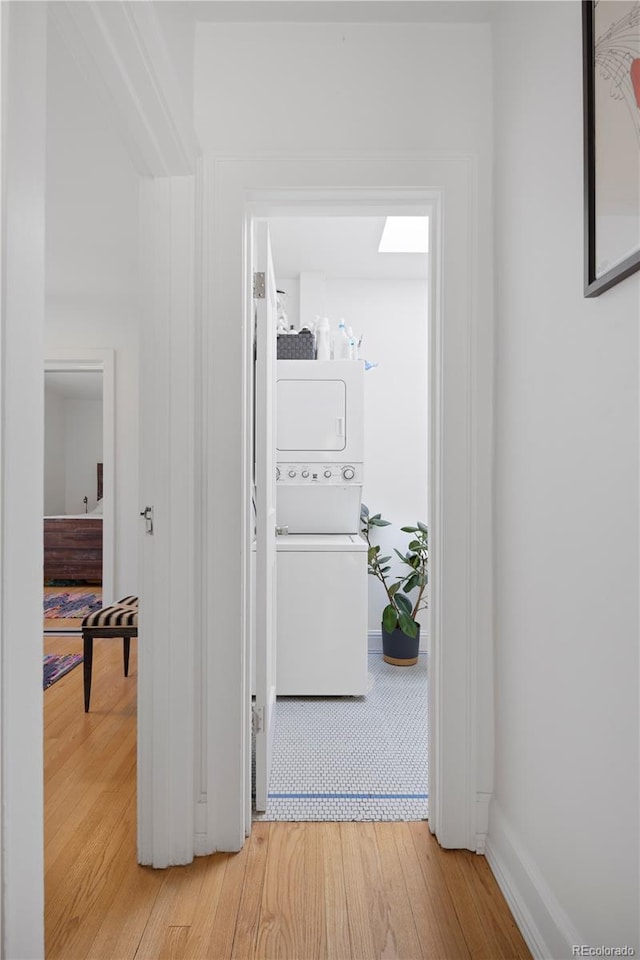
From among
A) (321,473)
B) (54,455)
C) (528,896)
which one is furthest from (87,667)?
(54,455)

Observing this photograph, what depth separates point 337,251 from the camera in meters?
3.41

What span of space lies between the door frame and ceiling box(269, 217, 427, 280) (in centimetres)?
128

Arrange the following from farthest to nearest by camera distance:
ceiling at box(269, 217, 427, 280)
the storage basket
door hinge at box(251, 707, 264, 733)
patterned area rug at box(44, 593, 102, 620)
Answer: patterned area rug at box(44, 593, 102, 620) → the storage basket → ceiling at box(269, 217, 427, 280) → door hinge at box(251, 707, 264, 733)

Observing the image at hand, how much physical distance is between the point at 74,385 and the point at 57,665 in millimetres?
3925

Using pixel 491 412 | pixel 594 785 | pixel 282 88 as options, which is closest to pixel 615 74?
pixel 491 412

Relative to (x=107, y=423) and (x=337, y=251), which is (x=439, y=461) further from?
(x=107, y=423)

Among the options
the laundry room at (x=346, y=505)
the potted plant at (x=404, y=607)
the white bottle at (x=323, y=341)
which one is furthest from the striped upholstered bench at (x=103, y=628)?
the white bottle at (x=323, y=341)

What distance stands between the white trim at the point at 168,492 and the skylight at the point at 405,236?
1.77 m

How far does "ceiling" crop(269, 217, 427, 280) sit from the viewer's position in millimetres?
3064

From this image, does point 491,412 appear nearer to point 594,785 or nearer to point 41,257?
point 594,785

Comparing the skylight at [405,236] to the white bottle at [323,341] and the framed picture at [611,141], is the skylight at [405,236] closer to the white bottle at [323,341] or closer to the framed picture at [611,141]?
the white bottle at [323,341]

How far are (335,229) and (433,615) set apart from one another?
2.31m

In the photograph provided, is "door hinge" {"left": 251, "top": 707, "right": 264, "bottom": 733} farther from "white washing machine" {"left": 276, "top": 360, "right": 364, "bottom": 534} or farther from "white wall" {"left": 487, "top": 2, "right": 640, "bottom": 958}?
"white washing machine" {"left": 276, "top": 360, "right": 364, "bottom": 534}

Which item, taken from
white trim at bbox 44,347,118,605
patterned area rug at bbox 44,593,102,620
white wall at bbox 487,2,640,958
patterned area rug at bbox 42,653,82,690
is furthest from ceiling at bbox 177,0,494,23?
patterned area rug at bbox 44,593,102,620
